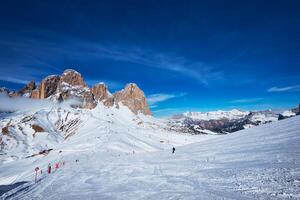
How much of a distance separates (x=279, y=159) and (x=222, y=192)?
30.0ft

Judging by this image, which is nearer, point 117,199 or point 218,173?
point 117,199

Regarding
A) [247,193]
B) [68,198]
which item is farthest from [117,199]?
[247,193]

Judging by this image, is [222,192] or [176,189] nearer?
[222,192]

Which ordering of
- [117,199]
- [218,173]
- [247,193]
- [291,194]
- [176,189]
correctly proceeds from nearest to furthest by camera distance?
[291,194] < [247,193] < [117,199] < [176,189] < [218,173]

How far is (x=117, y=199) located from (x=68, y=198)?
3.48 meters

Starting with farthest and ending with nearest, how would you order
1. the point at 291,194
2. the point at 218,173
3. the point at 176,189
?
the point at 218,173 < the point at 176,189 < the point at 291,194

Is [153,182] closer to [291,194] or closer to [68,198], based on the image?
[68,198]

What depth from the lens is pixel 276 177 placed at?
16.4m

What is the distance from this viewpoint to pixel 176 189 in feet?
57.6

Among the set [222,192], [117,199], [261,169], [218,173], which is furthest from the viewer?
[218,173]

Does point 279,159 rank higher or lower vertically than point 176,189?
higher

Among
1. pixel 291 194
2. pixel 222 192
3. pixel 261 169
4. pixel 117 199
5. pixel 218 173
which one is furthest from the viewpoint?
pixel 218 173

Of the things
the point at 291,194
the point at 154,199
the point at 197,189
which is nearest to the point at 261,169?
the point at 197,189

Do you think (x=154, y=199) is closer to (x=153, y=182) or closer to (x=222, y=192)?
(x=222, y=192)
